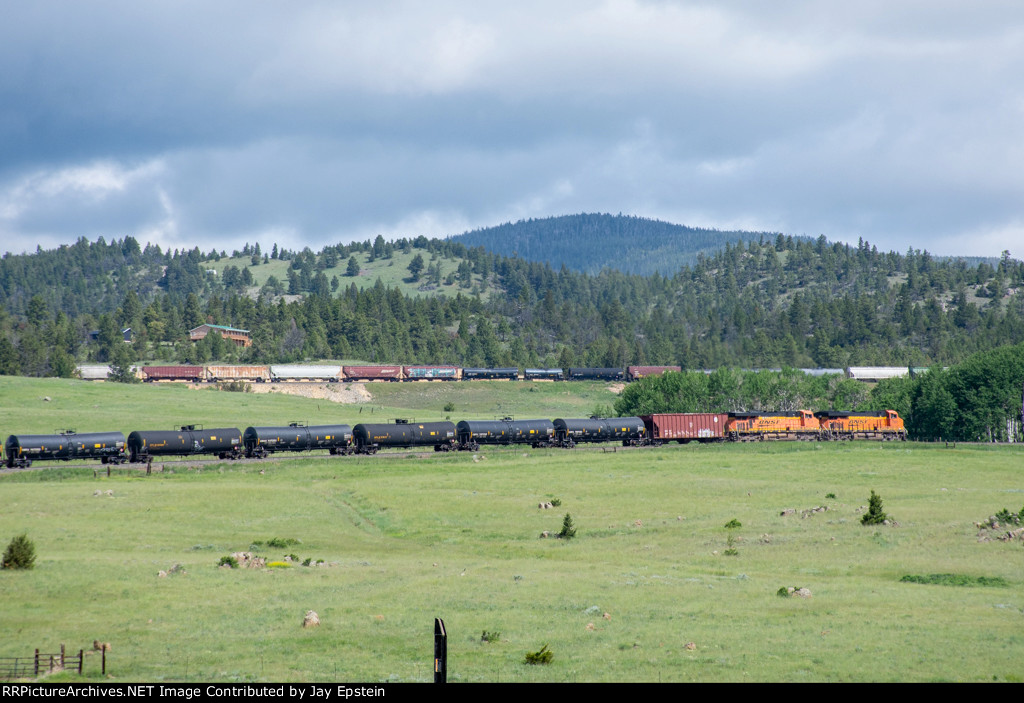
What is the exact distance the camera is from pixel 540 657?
864 inches

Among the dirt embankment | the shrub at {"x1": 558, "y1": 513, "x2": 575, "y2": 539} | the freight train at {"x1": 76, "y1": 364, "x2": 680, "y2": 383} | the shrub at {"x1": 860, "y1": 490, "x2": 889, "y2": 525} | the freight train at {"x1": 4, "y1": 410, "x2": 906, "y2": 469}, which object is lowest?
the shrub at {"x1": 558, "y1": 513, "x2": 575, "y2": 539}

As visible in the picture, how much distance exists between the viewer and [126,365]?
557 ft

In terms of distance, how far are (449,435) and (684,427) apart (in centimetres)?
2576

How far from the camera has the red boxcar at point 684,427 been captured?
311 ft


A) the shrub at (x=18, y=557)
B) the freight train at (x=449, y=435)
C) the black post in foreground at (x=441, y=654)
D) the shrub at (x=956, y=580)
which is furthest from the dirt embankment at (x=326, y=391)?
the black post in foreground at (x=441, y=654)

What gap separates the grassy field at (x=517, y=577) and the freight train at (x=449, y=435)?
24.0ft

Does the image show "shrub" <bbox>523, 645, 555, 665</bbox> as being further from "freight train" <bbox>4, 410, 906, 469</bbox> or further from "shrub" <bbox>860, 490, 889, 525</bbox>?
"freight train" <bbox>4, 410, 906, 469</bbox>

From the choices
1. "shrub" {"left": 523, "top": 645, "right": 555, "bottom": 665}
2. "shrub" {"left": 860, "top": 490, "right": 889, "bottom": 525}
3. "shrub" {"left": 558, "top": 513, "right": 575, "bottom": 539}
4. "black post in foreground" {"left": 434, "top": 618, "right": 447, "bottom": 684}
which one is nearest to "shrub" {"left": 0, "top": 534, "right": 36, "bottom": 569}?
"shrub" {"left": 523, "top": 645, "right": 555, "bottom": 665}

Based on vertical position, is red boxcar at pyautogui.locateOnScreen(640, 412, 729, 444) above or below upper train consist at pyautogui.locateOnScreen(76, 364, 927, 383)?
below

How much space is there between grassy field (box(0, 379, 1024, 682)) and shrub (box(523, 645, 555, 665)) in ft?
0.69

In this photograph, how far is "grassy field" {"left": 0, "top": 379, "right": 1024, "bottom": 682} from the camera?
22297 millimetres

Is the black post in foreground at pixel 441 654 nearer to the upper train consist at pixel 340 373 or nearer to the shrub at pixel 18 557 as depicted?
the shrub at pixel 18 557
